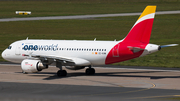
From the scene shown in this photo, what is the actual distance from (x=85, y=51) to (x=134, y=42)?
6.32m

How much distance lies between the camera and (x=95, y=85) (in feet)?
125

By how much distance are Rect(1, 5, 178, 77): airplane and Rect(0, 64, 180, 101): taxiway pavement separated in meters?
1.81

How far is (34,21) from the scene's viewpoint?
109438 millimetres

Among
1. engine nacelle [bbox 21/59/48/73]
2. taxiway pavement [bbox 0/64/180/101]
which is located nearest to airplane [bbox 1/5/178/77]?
engine nacelle [bbox 21/59/48/73]

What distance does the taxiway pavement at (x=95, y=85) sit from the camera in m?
30.8

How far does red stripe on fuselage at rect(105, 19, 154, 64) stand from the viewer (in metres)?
A: 43.6

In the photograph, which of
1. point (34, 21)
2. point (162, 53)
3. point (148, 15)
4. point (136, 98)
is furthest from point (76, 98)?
point (34, 21)

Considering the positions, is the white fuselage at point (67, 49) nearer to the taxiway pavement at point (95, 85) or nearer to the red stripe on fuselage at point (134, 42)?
the red stripe on fuselage at point (134, 42)

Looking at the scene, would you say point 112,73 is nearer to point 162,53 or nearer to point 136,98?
point 136,98

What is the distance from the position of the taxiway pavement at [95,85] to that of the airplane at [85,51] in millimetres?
1809

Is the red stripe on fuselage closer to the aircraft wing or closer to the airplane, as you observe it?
the airplane

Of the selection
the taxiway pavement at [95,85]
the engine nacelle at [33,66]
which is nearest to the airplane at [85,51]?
the engine nacelle at [33,66]

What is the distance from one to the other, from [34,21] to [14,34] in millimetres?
16384

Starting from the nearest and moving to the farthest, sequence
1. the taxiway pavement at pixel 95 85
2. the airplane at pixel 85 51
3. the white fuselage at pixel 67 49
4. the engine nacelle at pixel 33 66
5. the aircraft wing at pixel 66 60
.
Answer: the taxiway pavement at pixel 95 85 < the engine nacelle at pixel 33 66 < the airplane at pixel 85 51 < the aircraft wing at pixel 66 60 < the white fuselage at pixel 67 49
